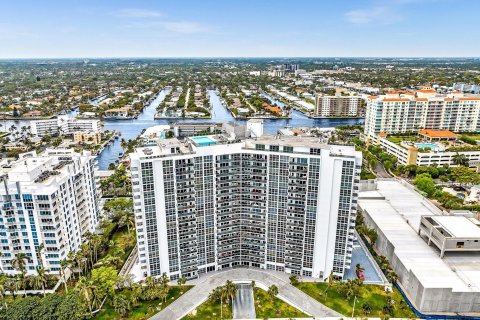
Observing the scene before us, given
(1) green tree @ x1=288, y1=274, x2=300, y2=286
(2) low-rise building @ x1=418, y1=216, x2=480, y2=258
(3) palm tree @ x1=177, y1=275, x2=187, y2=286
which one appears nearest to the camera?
(3) palm tree @ x1=177, y1=275, x2=187, y2=286

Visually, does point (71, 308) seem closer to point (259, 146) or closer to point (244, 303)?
point (244, 303)

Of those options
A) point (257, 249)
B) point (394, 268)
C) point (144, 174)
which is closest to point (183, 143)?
point (144, 174)

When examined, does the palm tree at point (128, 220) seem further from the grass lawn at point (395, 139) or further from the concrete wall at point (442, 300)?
the grass lawn at point (395, 139)

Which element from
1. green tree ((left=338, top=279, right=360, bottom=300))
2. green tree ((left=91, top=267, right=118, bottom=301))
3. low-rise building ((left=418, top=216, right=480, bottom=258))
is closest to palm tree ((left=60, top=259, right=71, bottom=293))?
green tree ((left=91, top=267, right=118, bottom=301))

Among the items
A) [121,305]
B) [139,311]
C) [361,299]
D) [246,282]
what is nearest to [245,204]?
[246,282]

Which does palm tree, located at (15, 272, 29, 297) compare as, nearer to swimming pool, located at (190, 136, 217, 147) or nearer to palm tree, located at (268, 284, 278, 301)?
swimming pool, located at (190, 136, 217, 147)

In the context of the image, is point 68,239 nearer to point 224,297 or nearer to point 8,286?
point 8,286

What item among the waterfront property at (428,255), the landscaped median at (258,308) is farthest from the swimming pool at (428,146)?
the landscaped median at (258,308)
